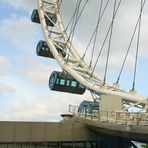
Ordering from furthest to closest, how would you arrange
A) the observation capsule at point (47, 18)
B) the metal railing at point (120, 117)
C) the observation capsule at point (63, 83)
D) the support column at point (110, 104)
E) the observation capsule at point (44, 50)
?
1. the observation capsule at point (47, 18)
2. the observation capsule at point (44, 50)
3. the observation capsule at point (63, 83)
4. the support column at point (110, 104)
5. the metal railing at point (120, 117)

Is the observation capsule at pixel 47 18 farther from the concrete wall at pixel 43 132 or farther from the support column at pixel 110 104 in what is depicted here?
the concrete wall at pixel 43 132

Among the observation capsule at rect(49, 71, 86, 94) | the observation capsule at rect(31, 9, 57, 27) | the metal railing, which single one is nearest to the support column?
the metal railing

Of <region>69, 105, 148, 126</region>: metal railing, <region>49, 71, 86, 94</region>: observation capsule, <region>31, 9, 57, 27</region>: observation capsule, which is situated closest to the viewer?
<region>69, 105, 148, 126</region>: metal railing

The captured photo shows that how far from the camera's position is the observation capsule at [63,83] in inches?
3041

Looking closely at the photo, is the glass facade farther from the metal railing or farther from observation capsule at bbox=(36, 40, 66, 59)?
observation capsule at bbox=(36, 40, 66, 59)

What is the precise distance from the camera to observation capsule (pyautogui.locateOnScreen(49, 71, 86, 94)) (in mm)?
77250

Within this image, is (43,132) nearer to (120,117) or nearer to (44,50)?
(120,117)

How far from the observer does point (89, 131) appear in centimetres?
4322

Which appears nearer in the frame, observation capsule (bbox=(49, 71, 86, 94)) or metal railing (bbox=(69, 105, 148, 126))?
metal railing (bbox=(69, 105, 148, 126))

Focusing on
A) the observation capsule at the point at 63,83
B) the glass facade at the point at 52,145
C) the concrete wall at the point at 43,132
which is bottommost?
the glass facade at the point at 52,145

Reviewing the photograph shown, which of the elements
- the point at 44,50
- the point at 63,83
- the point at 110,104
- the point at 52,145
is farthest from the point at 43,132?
the point at 44,50

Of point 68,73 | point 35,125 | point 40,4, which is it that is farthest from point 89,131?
point 40,4

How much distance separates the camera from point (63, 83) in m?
77.8

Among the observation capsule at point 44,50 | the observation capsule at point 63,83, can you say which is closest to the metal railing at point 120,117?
the observation capsule at point 63,83
